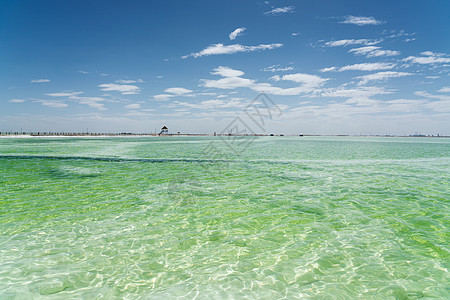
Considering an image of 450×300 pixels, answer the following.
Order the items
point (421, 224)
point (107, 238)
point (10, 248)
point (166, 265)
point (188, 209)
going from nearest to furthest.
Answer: point (166, 265)
point (10, 248)
point (107, 238)
point (421, 224)
point (188, 209)

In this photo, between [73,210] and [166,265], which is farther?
[73,210]

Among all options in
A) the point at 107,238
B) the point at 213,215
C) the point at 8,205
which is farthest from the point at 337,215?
the point at 8,205

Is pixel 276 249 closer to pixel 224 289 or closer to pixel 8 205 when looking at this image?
pixel 224 289

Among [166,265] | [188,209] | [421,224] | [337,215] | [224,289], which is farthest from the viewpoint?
[188,209]

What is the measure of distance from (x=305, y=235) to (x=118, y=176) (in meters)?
17.3

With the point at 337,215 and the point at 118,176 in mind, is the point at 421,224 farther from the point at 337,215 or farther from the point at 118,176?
the point at 118,176

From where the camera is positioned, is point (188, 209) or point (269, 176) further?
point (269, 176)

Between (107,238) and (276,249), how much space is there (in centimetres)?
599

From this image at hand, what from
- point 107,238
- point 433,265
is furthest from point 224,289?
point 433,265

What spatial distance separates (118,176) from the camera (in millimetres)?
22078

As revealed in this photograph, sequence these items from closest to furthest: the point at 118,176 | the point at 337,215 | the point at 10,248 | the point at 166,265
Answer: the point at 166,265
the point at 10,248
the point at 337,215
the point at 118,176

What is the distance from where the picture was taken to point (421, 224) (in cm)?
1100

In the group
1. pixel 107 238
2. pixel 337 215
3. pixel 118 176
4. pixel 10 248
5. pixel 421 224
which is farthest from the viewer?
pixel 118 176

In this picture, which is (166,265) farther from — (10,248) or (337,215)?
(337,215)
